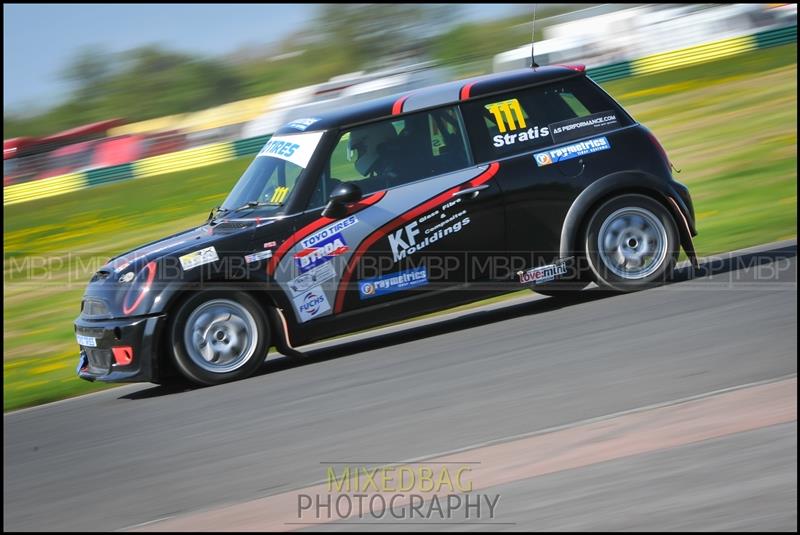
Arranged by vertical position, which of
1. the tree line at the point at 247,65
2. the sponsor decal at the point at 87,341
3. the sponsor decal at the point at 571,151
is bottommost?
the sponsor decal at the point at 87,341

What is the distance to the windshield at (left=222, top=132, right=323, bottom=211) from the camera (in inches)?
300

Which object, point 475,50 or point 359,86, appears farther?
point 475,50

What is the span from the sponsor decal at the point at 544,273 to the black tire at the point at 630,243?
0.24 m

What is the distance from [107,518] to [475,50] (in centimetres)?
4132

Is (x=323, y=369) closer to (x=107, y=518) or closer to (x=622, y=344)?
(x=622, y=344)

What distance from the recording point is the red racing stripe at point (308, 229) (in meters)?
7.36

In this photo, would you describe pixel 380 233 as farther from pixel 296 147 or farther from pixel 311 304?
pixel 296 147

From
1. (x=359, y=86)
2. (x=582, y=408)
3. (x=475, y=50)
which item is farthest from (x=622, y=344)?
(x=475, y=50)

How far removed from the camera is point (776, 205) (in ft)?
38.3

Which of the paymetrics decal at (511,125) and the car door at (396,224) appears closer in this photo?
the car door at (396,224)

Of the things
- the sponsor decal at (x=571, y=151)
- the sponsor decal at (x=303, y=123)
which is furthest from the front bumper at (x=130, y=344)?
the sponsor decal at (x=571, y=151)

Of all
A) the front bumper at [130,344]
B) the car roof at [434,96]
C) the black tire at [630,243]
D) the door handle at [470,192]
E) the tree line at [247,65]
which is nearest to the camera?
the front bumper at [130,344]

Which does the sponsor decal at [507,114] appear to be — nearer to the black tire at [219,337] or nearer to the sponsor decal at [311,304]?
the sponsor decal at [311,304]

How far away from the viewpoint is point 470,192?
301 inches
